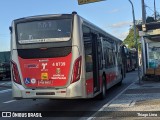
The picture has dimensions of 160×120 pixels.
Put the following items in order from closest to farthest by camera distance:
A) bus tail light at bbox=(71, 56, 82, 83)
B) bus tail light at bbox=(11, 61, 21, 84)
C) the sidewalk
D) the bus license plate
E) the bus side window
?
the sidewalk, bus tail light at bbox=(71, 56, 82, 83), the bus license plate, bus tail light at bbox=(11, 61, 21, 84), the bus side window

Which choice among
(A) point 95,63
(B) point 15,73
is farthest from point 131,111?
(B) point 15,73

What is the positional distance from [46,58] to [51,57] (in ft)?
0.58

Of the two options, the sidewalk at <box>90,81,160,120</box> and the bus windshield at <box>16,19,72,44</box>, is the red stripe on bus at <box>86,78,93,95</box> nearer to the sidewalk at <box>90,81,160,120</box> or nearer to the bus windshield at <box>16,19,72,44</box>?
the sidewalk at <box>90,81,160,120</box>

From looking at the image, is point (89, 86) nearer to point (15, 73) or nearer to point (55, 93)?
point (55, 93)

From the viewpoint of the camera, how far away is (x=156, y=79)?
83.9ft

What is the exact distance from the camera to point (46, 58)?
509 inches

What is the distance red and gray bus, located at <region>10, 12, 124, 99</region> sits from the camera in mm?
12727

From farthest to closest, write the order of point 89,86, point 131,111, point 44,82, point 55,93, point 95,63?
point 95,63 → point 89,86 → point 44,82 → point 55,93 → point 131,111

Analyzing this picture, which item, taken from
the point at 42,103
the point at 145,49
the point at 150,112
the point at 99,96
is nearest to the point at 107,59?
the point at 99,96

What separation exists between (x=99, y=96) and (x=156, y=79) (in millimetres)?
10284

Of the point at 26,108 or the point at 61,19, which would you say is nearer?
the point at 61,19

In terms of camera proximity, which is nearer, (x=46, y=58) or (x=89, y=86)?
(x=46, y=58)

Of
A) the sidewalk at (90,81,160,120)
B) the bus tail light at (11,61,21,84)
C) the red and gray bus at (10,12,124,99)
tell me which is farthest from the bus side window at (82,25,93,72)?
the bus tail light at (11,61,21,84)

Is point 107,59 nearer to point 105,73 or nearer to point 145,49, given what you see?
point 105,73
